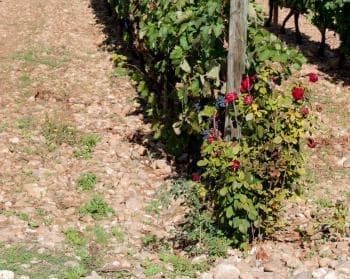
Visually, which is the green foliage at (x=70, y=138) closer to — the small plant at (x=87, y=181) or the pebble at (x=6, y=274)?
the small plant at (x=87, y=181)

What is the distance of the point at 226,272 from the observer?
203 inches

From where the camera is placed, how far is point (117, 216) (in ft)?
20.5

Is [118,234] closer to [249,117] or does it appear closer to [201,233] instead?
[201,233]

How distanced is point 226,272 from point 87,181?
2.40 m

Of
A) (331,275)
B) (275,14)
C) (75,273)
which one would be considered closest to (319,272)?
(331,275)

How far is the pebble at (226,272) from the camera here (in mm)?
5133

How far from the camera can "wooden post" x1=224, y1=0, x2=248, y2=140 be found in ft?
17.3

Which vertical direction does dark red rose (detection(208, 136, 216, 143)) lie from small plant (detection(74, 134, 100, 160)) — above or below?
above

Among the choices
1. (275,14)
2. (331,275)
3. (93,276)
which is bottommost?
(93,276)

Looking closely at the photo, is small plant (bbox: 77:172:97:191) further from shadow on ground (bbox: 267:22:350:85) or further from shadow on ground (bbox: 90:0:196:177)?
shadow on ground (bbox: 267:22:350:85)

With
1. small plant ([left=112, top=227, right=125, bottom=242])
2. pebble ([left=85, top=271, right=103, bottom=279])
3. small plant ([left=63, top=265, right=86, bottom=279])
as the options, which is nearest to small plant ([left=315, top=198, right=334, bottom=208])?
small plant ([left=112, top=227, right=125, bottom=242])

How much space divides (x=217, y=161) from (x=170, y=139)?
1.96 m

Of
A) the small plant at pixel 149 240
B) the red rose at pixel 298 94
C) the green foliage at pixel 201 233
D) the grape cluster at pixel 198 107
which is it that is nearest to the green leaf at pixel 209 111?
the grape cluster at pixel 198 107

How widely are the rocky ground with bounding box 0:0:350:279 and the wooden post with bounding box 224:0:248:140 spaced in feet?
2.97
